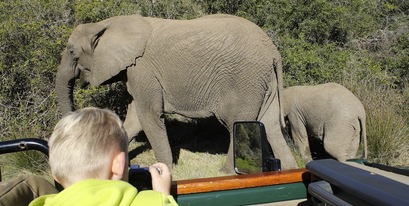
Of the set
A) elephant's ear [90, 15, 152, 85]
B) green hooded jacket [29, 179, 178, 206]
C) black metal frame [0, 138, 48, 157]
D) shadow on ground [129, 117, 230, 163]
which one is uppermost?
green hooded jacket [29, 179, 178, 206]

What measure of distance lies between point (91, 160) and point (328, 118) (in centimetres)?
605

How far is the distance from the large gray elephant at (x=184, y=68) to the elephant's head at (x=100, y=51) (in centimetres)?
1

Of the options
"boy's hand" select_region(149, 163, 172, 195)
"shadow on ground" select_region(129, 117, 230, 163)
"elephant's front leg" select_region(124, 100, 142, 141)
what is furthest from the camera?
"shadow on ground" select_region(129, 117, 230, 163)

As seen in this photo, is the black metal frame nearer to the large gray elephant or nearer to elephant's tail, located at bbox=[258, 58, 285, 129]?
the large gray elephant

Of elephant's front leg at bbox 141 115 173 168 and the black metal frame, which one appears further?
elephant's front leg at bbox 141 115 173 168

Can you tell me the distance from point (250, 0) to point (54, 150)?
8759mm

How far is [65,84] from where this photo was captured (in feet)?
21.5

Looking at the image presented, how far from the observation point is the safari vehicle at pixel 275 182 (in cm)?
168

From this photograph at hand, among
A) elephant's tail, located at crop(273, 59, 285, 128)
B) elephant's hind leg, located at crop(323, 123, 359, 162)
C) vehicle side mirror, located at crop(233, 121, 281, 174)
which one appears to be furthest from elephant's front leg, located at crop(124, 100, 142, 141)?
vehicle side mirror, located at crop(233, 121, 281, 174)

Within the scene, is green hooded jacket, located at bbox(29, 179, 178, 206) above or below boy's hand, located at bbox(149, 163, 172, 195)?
above

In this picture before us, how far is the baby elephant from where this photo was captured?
683cm

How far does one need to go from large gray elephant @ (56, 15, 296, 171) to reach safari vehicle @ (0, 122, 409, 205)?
3386 mm

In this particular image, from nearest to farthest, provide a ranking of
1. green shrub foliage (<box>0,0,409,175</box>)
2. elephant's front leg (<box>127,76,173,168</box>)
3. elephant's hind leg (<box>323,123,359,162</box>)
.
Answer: elephant's front leg (<box>127,76,173,168</box>)
elephant's hind leg (<box>323,123,359,162</box>)
green shrub foliage (<box>0,0,409,175</box>)

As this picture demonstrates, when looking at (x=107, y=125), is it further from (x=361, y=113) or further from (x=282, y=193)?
(x=361, y=113)
